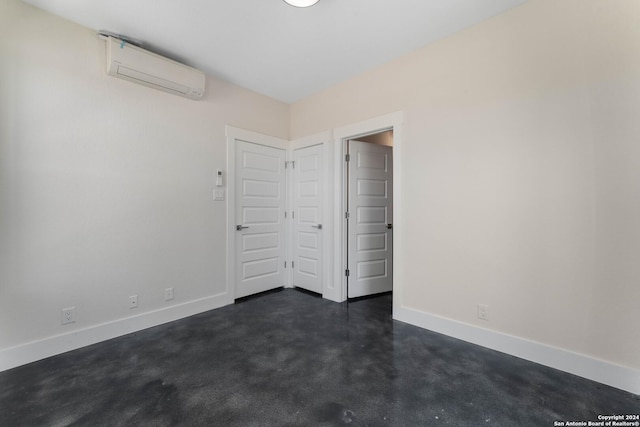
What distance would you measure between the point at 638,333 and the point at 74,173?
4326 millimetres

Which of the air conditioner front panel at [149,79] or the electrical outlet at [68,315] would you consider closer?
the electrical outlet at [68,315]

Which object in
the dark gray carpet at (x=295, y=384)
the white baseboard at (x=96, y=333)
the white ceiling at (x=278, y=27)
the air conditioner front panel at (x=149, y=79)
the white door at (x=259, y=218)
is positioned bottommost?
the dark gray carpet at (x=295, y=384)

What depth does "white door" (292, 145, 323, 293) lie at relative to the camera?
142 inches

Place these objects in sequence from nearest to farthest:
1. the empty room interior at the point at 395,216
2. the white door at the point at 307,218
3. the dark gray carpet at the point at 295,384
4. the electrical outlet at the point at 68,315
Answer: the dark gray carpet at the point at 295,384
the empty room interior at the point at 395,216
the electrical outlet at the point at 68,315
the white door at the point at 307,218

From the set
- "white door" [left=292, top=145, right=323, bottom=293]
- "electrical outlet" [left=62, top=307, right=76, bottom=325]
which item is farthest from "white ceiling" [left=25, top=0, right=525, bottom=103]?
"electrical outlet" [left=62, top=307, right=76, bottom=325]

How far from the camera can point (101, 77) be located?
7.77 feet

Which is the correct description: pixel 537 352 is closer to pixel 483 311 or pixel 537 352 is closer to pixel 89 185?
pixel 483 311

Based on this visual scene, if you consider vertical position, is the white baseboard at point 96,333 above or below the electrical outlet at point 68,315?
below

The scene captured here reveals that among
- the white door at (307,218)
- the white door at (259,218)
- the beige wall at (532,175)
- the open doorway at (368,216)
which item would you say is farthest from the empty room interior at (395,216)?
the white door at (307,218)

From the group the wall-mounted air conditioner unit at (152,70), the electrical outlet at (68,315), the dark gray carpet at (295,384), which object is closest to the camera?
the dark gray carpet at (295,384)

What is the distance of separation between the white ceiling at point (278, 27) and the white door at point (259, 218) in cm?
113

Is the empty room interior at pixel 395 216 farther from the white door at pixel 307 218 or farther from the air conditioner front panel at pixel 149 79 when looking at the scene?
the white door at pixel 307 218

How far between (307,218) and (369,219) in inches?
34.5

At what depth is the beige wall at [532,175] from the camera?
5.67 ft
